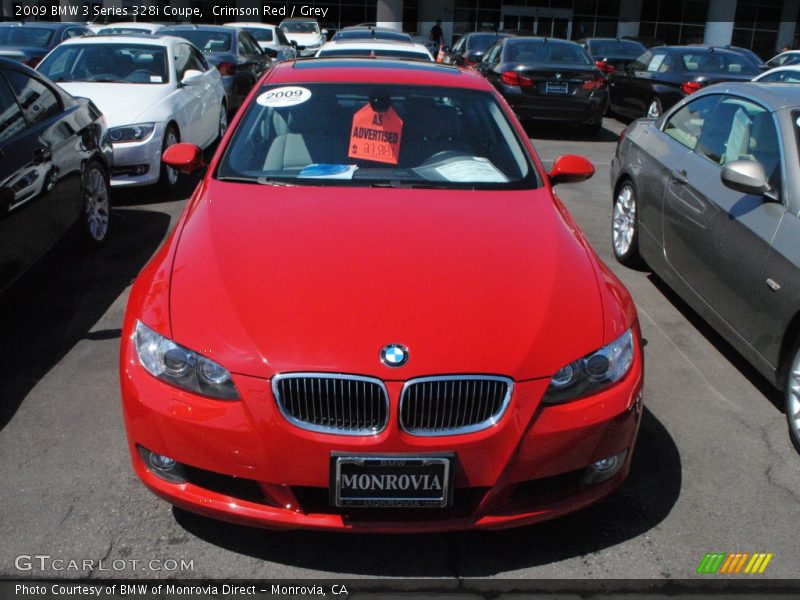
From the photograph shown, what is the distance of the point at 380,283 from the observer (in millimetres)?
3162

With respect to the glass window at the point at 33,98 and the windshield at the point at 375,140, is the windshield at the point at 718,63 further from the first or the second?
the glass window at the point at 33,98

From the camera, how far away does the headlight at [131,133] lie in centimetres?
A: 783

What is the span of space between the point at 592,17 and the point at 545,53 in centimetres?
2962

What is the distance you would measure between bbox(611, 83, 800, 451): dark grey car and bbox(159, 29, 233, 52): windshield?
8.70 metres

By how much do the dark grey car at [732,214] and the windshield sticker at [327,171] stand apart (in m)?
1.97

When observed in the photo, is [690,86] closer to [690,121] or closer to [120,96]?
[690,121]

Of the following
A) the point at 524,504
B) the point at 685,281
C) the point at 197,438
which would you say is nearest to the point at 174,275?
the point at 197,438

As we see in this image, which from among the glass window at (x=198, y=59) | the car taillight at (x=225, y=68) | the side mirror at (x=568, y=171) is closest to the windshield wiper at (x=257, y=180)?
the side mirror at (x=568, y=171)

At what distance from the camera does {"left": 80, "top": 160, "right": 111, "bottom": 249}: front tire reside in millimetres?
6255

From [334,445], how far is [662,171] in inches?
152

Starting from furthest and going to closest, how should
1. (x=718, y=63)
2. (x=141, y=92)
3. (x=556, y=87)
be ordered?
(x=718, y=63)
(x=556, y=87)
(x=141, y=92)

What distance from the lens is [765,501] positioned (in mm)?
3545

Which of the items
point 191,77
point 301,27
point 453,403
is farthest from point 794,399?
point 301,27

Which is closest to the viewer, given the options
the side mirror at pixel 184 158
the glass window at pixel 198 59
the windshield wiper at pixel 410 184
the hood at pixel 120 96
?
the windshield wiper at pixel 410 184
